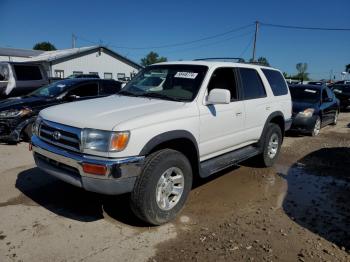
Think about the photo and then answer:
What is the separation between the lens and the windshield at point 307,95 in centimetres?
1085

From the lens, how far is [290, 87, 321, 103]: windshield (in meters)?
10.9

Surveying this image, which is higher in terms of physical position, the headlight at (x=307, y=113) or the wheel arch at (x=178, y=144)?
the wheel arch at (x=178, y=144)

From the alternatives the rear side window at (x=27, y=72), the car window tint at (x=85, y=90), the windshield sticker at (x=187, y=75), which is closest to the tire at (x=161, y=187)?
the windshield sticker at (x=187, y=75)

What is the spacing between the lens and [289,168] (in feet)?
22.0

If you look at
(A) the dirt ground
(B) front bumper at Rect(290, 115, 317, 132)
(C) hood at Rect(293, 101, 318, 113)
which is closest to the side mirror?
(A) the dirt ground

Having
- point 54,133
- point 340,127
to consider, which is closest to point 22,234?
point 54,133

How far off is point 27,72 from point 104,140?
8581mm

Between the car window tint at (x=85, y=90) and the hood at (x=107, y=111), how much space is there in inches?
160

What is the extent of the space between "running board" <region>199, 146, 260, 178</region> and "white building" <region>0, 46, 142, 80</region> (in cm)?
2668

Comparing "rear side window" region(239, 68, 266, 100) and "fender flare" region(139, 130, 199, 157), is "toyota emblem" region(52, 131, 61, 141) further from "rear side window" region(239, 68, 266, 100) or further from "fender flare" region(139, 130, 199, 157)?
"rear side window" region(239, 68, 266, 100)

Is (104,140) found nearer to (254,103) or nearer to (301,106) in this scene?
(254,103)

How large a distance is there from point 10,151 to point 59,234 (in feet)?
13.4

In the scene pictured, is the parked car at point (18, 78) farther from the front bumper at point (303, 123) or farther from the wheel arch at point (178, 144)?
the front bumper at point (303, 123)

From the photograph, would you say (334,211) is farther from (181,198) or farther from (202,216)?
(181,198)
